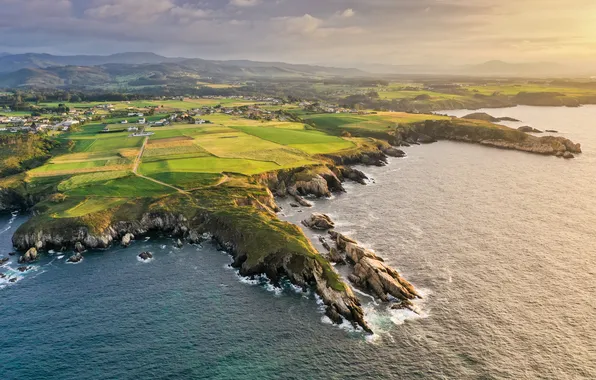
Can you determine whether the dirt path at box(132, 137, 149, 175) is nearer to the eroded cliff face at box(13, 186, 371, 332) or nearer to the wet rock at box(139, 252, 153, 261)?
the eroded cliff face at box(13, 186, 371, 332)

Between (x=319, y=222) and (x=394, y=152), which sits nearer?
(x=319, y=222)

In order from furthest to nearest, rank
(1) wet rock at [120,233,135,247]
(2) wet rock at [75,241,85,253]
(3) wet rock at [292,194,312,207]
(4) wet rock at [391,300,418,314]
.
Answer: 1. (3) wet rock at [292,194,312,207]
2. (1) wet rock at [120,233,135,247]
3. (2) wet rock at [75,241,85,253]
4. (4) wet rock at [391,300,418,314]

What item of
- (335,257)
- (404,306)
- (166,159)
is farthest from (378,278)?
(166,159)

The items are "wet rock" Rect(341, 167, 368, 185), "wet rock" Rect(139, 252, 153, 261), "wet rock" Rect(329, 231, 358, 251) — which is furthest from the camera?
"wet rock" Rect(341, 167, 368, 185)

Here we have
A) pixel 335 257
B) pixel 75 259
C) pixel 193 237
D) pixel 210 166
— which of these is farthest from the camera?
pixel 210 166

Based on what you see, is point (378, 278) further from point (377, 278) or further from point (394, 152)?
point (394, 152)

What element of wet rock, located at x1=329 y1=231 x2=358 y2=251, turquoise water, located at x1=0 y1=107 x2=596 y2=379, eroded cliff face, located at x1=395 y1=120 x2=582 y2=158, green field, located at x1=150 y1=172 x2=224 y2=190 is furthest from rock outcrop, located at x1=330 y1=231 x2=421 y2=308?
eroded cliff face, located at x1=395 y1=120 x2=582 y2=158
